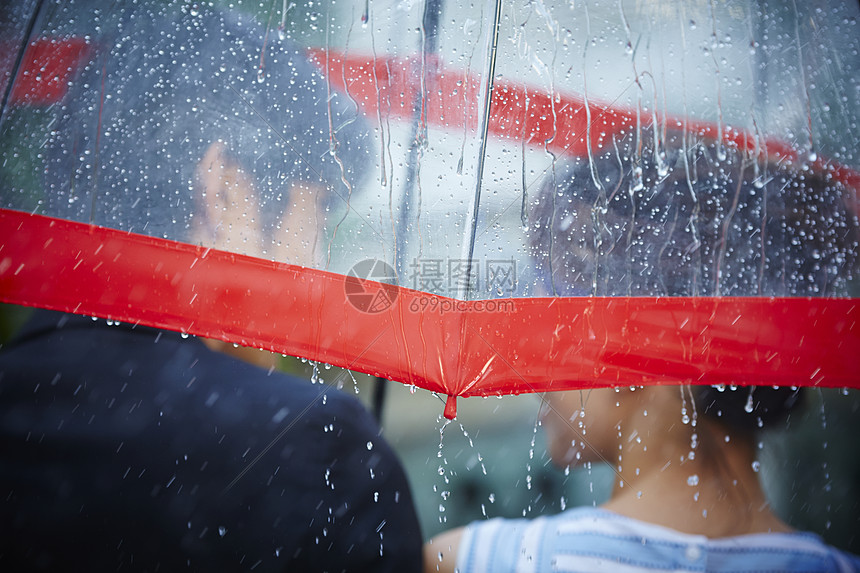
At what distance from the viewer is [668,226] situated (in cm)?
113

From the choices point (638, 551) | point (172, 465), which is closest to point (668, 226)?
point (638, 551)

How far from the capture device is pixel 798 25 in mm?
1179

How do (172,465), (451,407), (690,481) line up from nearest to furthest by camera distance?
(451,407), (172,465), (690,481)

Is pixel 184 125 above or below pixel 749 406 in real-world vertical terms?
below

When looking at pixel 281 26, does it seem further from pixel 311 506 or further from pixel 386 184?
pixel 311 506

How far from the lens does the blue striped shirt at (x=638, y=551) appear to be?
1.30 metres

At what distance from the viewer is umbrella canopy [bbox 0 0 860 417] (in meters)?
1.11

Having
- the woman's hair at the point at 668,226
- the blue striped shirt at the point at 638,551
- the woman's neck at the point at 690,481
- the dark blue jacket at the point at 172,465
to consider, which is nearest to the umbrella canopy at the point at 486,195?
the woman's hair at the point at 668,226

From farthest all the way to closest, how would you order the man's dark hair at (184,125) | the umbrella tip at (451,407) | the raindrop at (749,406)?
the raindrop at (749,406), the man's dark hair at (184,125), the umbrella tip at (451,407)

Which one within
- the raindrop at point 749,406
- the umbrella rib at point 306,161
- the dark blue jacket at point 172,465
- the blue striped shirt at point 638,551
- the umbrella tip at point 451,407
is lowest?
the dark blue jacket at point 172,465

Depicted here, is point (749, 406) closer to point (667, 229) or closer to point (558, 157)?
point (667, 229)

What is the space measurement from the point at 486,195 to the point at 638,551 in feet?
3.09

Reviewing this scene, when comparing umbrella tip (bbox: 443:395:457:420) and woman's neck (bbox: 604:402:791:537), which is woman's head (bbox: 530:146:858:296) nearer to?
umbrella tip (bbox: 443:395:457:420)

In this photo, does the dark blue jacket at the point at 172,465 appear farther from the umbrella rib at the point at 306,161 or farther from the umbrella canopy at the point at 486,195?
the umbrella rib at the point at 306,161
